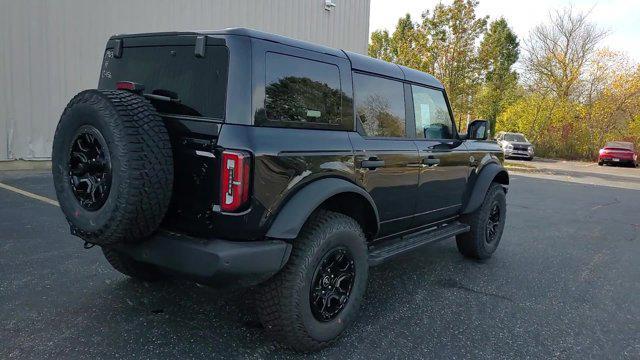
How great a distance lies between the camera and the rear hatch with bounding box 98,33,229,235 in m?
2.49

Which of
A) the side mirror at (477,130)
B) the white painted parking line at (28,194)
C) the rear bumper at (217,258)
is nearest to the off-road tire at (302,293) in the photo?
the rear bumper at (217,258)

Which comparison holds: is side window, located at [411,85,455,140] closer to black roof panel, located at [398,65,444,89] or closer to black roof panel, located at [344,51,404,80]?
black roof panel, located at [398,65,444,89]

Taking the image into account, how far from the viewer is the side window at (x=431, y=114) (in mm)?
4043

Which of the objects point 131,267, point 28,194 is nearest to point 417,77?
point 131,267

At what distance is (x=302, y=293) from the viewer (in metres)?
2.65

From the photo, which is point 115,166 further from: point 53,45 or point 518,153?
point 518,153

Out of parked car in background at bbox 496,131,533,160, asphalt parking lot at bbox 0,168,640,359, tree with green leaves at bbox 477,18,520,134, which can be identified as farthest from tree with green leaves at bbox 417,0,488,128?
asphalt parking lot at bbox 0,168,640,359

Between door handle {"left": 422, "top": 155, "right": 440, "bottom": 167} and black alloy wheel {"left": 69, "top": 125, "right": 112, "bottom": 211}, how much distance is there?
2471mm

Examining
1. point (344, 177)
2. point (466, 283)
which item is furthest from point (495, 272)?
point (344, 177)

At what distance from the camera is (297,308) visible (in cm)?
263

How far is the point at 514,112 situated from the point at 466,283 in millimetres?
26376

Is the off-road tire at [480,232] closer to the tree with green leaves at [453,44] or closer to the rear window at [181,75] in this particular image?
the rear window at [181,75]

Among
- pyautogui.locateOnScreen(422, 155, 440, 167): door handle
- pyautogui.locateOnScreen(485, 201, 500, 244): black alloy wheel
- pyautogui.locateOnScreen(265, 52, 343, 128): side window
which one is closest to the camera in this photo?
pyautogui.locateOnScreen(265, 52, 343, 128): side window

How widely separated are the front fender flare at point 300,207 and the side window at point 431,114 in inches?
59.3
